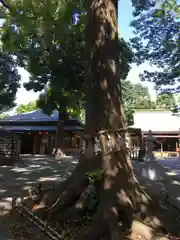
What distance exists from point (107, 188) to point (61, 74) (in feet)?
45.0

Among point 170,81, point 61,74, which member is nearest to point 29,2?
point 61,74

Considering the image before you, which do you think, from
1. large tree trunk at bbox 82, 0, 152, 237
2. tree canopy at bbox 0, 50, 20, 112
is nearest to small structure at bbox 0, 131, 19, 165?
tree canopy at bbox 0, 50, 20, 112

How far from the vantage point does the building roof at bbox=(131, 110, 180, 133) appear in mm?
27533

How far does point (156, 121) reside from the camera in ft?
102

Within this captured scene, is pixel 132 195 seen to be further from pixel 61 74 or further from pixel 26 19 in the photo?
pixel 61 74

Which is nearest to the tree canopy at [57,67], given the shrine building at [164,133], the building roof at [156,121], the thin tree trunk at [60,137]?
the thin tree trunk at [60,137]

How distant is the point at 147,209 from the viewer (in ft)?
14.2

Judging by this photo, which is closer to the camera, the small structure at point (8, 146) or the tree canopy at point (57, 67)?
the tree canopy at point (57, 67)

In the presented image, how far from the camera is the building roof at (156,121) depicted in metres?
27.5

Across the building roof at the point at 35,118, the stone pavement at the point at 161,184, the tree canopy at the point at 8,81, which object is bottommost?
the stone pavement at the point at 161,184

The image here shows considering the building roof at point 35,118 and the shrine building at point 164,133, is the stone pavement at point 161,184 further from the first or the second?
the building roof at point 35,118

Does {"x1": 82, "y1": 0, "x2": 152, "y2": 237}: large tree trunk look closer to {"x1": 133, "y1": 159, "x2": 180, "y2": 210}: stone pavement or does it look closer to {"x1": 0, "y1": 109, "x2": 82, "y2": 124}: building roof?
{"x1": 133, "y1": 159, "x2": 180, "y2": 210}: stone pavement

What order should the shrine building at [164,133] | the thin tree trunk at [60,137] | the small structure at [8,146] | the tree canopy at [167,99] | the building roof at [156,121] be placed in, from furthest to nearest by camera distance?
the building roof at [156,121] < the shrine building at [164,133] < the thin tree trunk at [60,137] < the tree canopy at [167,99] < the small structure at [8,146]

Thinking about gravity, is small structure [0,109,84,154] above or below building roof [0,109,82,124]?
below
